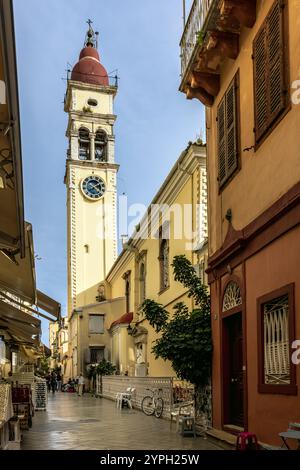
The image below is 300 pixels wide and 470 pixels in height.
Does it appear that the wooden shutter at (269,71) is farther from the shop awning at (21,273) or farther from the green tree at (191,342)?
the green tree at (191,342)

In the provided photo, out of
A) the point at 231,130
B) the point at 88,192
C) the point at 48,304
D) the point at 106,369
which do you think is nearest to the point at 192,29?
the point at 231,130

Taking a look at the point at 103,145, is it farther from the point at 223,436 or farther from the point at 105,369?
the point at 223,436

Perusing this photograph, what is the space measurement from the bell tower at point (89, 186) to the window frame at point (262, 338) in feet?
118

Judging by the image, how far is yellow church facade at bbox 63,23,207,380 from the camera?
20.9 meters

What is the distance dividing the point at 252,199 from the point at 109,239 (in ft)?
119

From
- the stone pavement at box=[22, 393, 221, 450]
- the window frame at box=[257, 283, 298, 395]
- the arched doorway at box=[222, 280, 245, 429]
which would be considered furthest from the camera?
the stone pavement at box=[22, 393, 221, 450]

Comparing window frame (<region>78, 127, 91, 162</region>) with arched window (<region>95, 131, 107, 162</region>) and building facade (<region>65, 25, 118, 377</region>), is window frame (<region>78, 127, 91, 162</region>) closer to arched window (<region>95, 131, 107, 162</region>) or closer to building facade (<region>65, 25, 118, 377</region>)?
building facade (<region>65, 25, 118, 377</region>)

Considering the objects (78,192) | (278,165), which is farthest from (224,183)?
(78,192)

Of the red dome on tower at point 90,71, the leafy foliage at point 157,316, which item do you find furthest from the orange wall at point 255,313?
the red dome on tower at point 90,71

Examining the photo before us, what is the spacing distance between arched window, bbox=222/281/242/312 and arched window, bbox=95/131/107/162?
3680cm

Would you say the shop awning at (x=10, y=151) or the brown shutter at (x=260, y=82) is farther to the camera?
the brown shutter at (x=260, y=82)

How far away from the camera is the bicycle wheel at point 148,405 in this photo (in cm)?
1758

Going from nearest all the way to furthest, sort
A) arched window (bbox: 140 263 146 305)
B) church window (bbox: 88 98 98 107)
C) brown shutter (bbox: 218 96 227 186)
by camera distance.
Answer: brown shutter (bbox: 218 96 227 186) < arched window (bbox: 140 263 146 305) < church window (bbox: 88 98 98 107)

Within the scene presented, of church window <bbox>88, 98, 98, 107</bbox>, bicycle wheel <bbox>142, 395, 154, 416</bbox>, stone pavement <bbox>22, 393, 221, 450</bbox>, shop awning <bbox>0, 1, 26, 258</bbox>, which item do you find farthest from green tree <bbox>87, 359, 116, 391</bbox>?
shop awning <bbox>0, 1, 26, 258</bbox>
